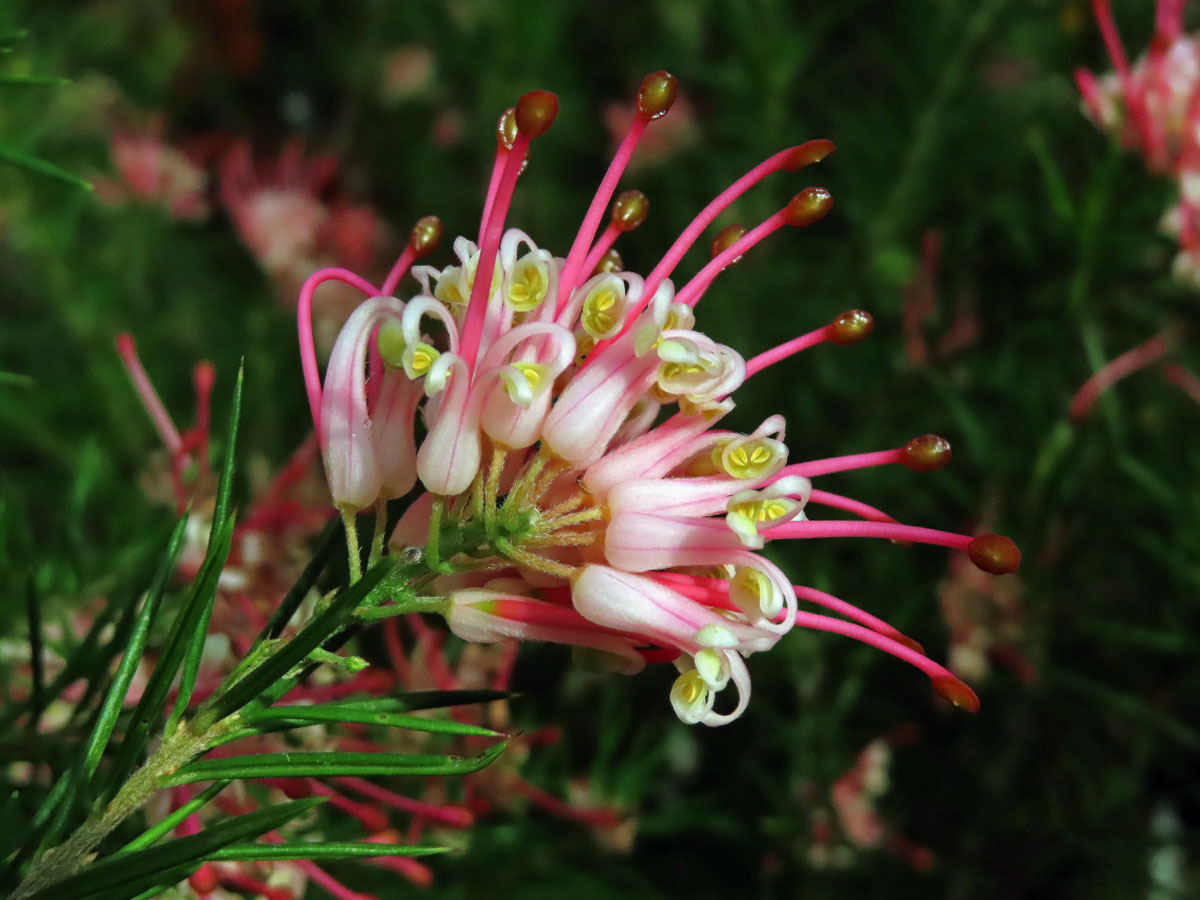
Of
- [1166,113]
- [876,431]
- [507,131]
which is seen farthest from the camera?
[876,431]

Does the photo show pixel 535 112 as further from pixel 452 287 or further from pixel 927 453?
pixel 927 453

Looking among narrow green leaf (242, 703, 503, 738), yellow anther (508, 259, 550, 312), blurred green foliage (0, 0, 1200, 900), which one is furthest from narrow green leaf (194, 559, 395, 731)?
blurred green foliage (0, 0, 1200, 900)

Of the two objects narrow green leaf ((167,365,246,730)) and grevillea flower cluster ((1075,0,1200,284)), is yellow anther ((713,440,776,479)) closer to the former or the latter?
narrow green leaf ((167,365,246,730))

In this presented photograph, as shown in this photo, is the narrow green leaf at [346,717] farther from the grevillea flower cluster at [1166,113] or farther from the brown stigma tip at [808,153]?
the grevillea flower cluster at [1166,113]

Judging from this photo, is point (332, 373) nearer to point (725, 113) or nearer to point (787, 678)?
point (787, 678)

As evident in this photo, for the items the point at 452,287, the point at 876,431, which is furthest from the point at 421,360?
the point at 876,431

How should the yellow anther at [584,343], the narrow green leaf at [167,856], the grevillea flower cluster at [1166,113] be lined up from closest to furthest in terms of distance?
the narrow green leaf at [167,856] → the yellow anther at [584,343] → the grevillea flower cluster at [1166,113]

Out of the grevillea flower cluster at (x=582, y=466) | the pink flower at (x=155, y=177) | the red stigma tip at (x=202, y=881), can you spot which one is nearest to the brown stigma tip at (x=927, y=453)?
the grevillea flower cluster at (x=582, y=466)
